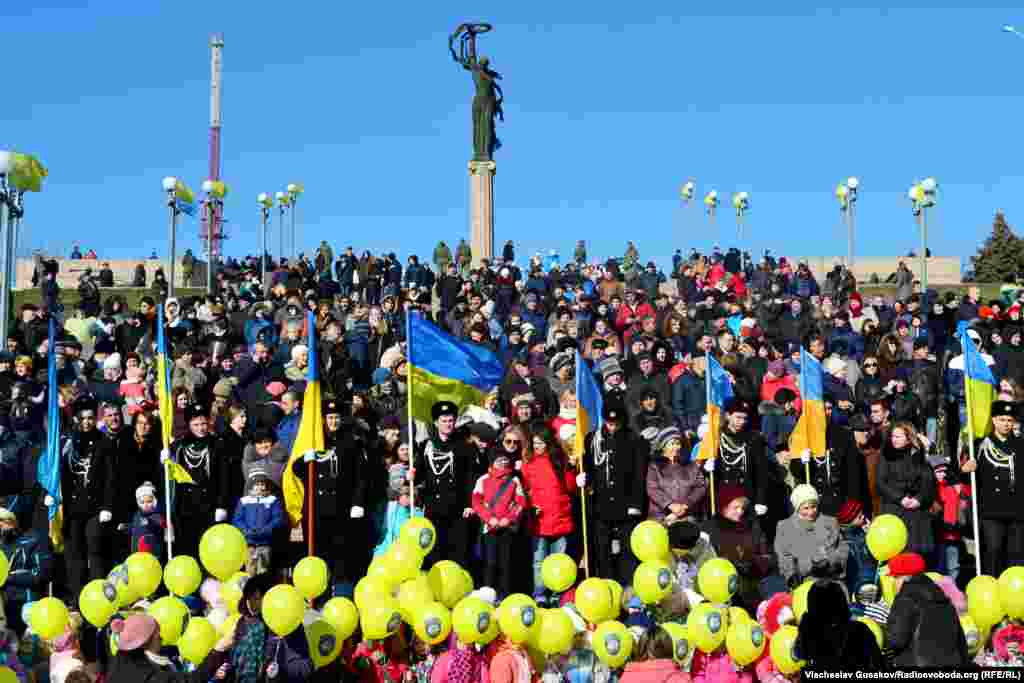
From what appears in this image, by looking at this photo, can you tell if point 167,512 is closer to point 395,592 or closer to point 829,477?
point 395,592

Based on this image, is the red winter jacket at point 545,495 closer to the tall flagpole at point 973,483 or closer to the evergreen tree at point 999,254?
the tall flagpole at point 973,483

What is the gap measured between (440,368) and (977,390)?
4.46m

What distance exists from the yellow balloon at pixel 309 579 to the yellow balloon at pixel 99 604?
3.78 feet

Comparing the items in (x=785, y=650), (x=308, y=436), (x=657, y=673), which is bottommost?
(x=657, y=673)

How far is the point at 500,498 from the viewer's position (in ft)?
41.8

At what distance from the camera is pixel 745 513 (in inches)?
482

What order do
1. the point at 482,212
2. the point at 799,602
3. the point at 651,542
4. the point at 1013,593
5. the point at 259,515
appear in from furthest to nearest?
1. the point at 482,212
2. the point at 259,515
3. the point at 651,542
4. the point at 1013,593
5. the point at 799,602

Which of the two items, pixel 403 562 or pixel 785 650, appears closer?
pixel 785 650

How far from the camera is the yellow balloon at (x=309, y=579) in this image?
10.1 meters

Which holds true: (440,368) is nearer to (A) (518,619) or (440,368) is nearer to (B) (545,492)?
(B) (545,492)

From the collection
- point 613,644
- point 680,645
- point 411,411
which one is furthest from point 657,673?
point 411,411

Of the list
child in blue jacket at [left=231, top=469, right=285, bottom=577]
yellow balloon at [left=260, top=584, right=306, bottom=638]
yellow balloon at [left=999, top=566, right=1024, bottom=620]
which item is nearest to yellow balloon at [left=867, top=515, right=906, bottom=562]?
yellow balloon at [left=999, top=566, right=1024, bottom=620]

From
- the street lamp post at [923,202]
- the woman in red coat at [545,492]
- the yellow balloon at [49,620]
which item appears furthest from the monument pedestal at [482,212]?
the yellow balloon at [49,620]

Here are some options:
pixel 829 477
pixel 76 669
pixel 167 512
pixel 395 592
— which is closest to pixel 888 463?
pixel 829 477
